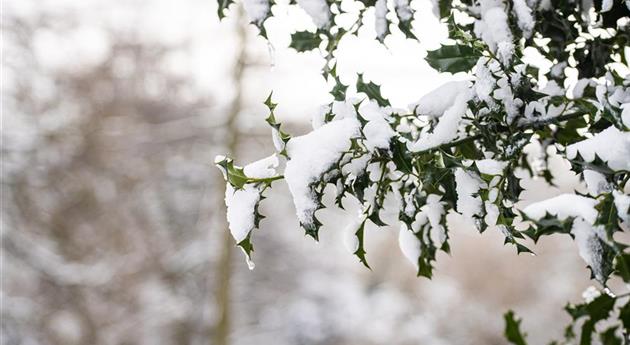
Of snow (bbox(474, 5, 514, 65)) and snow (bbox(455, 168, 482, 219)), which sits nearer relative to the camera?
snow (bbox(455, 168, 482, 219))

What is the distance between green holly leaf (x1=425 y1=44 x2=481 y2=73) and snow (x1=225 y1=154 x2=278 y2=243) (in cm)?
31

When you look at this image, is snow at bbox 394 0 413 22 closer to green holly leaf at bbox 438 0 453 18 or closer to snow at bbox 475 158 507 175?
green holly leaf at bbox 438 0 453 18

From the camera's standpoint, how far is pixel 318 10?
1.21 metres

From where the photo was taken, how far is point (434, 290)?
1203 cm

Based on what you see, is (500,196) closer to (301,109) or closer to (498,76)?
(498,76)

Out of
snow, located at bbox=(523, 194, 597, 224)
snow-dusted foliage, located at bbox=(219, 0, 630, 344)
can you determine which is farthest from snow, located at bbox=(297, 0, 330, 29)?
snow, located at bbox=(523, 194, 597, 224)

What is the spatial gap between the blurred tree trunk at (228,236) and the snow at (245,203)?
5.27 m

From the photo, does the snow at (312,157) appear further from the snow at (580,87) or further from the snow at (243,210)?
the snow at (580,87)

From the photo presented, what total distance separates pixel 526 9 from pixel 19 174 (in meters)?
Answer: 7.02

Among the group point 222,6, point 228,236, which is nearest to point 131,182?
point 228,236

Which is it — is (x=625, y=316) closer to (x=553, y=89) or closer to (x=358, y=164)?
(x=553, y=89)

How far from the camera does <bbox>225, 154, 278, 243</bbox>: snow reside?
0.96 metres

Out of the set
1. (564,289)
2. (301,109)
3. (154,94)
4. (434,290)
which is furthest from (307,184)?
(564,289)

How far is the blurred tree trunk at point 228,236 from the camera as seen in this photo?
6172mm
